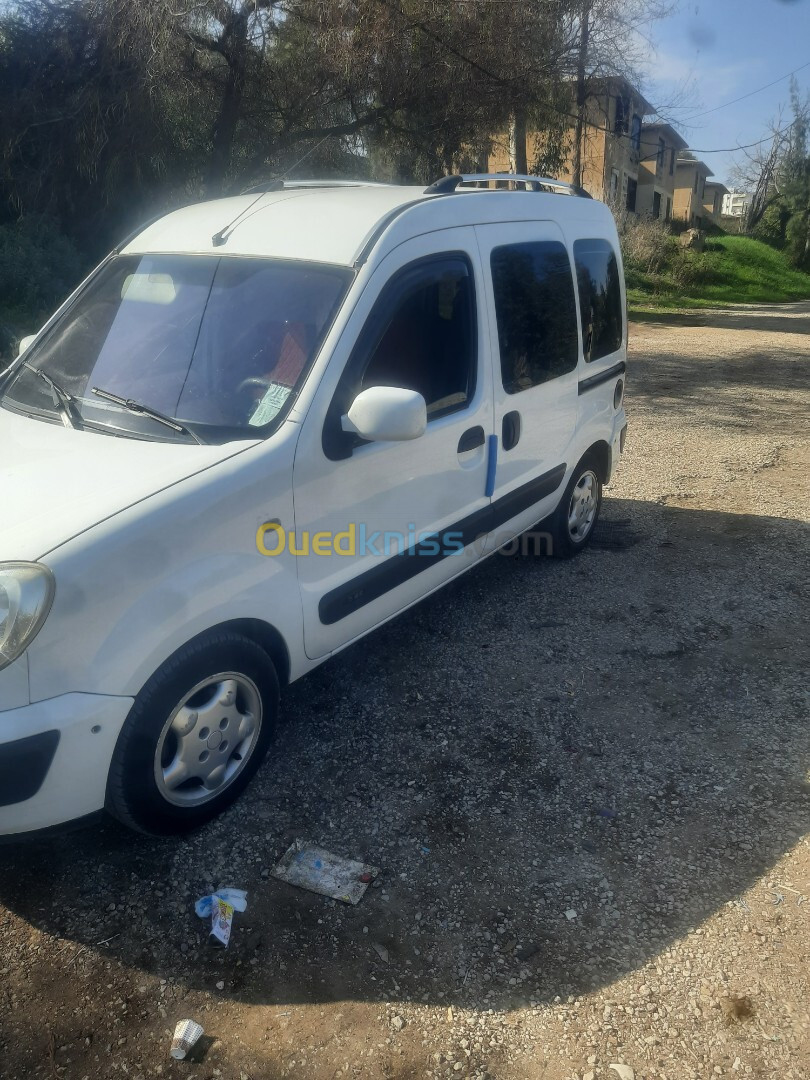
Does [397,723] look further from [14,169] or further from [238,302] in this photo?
[14,169]

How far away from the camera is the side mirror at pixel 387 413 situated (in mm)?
2955

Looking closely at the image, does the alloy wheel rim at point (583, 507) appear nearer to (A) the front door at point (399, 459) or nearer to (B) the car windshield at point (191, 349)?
(A) the front door at point (399, 459)

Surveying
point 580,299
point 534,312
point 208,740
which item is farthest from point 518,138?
point 208,740

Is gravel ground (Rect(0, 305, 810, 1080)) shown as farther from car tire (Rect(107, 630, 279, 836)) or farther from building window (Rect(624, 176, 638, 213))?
building window (Rect(624, 176, 638, 213))

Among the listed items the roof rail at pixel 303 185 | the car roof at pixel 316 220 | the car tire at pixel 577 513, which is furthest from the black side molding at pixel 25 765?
the car tire at pixel 577 513

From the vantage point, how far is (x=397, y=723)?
3779 millimetres

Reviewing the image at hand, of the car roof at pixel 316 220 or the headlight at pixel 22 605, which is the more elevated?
the car roof at pixel 316 220

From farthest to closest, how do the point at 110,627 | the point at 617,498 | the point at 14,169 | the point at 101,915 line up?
the point at 14,169 < the point at 617,498 < the point at 101,915 < the point at 110,627

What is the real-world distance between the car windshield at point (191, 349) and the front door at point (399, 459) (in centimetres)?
19

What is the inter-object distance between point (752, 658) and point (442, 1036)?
9.00ft

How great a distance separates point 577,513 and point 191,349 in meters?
3.01

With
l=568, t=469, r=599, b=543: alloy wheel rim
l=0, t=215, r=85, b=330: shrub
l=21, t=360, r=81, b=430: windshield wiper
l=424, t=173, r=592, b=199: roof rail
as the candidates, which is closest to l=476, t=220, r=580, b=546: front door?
l=424, t=173, r=592, b=199: roof rail

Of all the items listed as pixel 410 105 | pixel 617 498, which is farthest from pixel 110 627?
pixel 410 105

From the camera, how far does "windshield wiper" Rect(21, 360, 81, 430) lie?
3.21 m
